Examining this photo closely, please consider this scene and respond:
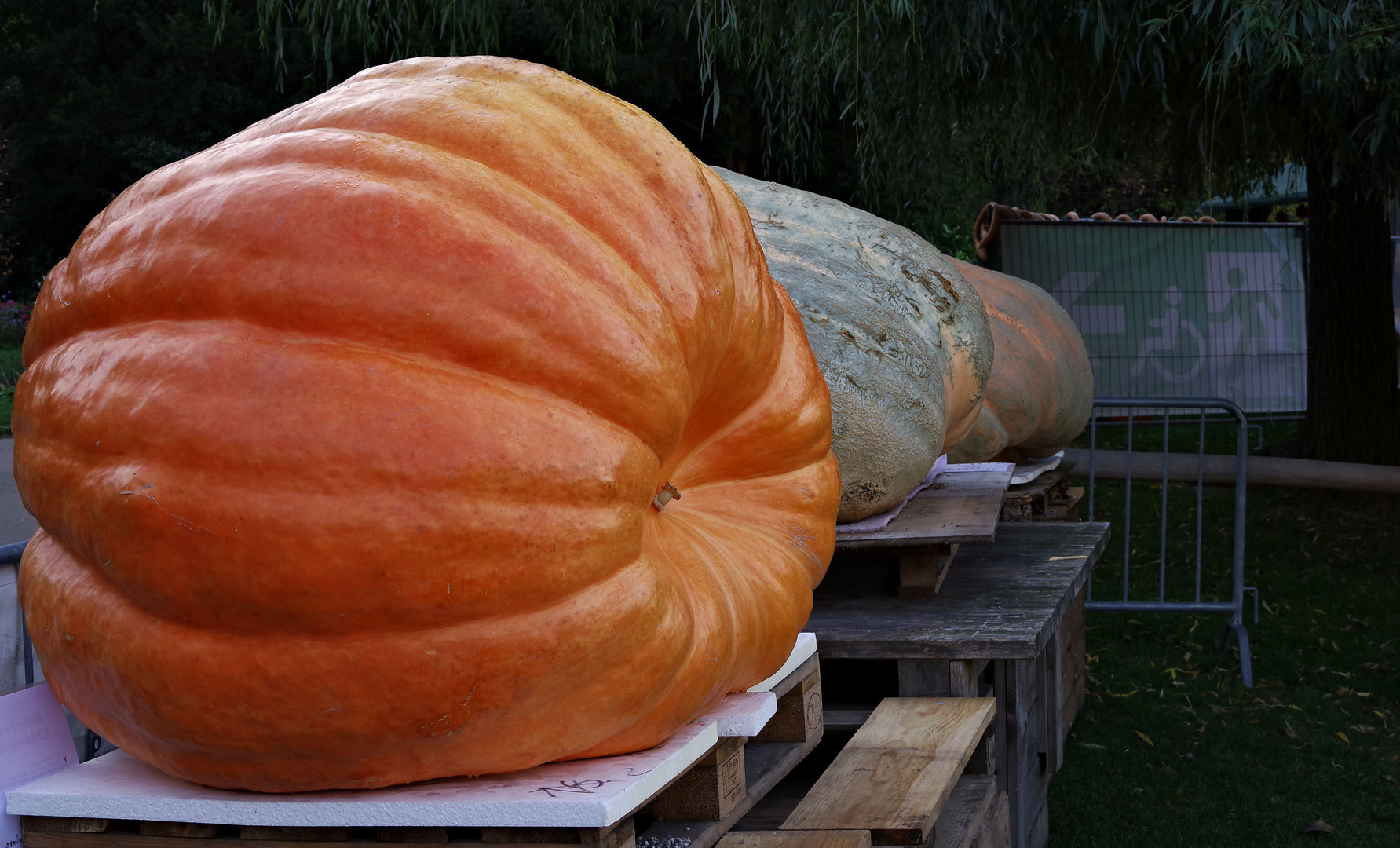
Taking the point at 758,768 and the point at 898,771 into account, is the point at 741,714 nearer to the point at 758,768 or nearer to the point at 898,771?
the point at 758,768

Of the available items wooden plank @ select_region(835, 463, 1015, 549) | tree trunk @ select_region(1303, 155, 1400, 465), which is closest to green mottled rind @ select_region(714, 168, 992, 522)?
wooden plank @ select_region(835, 463, 1015, 549)

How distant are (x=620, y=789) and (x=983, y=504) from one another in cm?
225

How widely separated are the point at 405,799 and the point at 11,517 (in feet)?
19.5

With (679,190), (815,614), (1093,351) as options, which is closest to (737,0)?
(815,614)

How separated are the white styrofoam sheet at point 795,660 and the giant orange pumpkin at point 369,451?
1.32ft

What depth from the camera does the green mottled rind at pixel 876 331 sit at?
3.17 metres

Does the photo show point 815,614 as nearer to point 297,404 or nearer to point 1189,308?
point 297,404

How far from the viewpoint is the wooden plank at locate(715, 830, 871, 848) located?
1.89 meters

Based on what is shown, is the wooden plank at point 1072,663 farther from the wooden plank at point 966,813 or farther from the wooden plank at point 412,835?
the wooden plank at point 412,835

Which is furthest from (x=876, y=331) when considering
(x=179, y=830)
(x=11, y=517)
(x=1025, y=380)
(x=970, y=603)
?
(x=11, y=517)

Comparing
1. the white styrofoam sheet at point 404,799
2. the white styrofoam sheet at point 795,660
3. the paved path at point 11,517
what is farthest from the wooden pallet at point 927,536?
the paved path at point 11,517

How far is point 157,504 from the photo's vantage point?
1.38 meters

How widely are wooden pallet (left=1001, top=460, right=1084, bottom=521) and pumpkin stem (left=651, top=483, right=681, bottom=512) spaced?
2991 mm

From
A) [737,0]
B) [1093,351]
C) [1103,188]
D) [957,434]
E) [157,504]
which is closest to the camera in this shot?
[157,504]
